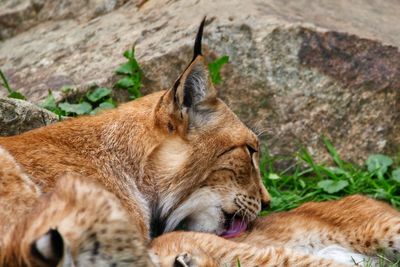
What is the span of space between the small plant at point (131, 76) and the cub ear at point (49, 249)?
411 centimetres

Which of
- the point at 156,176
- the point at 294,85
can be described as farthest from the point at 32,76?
the point at 156,176

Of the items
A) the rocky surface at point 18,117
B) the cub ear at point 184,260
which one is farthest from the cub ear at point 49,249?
the rocky surface at point 18,117

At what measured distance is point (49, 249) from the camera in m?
3.95

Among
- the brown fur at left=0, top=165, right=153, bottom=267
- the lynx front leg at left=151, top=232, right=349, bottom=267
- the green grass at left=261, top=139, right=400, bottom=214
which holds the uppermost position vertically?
the brown fur at left=0, top=165, right=153, bottom=267

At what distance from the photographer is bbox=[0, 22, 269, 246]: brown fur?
5.98m

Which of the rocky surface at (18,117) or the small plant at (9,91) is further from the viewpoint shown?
the small plant at (9,91)

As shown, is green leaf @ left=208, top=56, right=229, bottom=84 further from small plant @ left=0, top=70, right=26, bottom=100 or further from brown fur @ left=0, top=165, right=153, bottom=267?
brown fur @ left=0, top=165, right=153, bottom=267

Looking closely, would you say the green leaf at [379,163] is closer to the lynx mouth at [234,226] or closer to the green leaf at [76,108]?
the lynx mouth at [234,226]

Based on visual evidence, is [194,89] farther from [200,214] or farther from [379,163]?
[379,163]

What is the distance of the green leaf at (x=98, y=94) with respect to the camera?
7.95m

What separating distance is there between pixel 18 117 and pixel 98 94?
3.74ft

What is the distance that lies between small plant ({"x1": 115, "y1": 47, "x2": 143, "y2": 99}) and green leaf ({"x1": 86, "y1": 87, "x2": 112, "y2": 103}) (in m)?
0.12

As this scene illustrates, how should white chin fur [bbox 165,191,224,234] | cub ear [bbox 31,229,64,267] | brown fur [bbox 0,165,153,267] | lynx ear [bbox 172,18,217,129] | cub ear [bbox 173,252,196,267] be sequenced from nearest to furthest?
1. cub ear [bbox 31,229,64,267]
2. brown fur [bbox 0,165,153,267]
3. cub ear [bbox 173,252,196,267]
4. lynx ear [bbox 172,18,217,129]
5. white chin fur [bbox 165,191,224,234]

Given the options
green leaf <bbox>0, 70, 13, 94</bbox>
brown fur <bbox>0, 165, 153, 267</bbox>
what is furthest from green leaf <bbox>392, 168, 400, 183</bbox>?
brown fur <bbox>0, 165, 153, 267</bbox>
